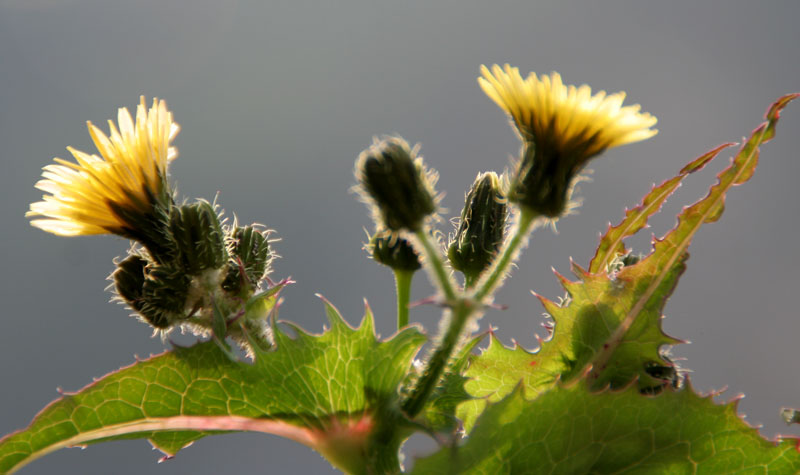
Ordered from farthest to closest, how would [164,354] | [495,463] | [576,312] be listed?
[576,312] < [164,354] < [495,463]

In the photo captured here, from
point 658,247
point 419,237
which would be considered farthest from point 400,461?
point 658,247

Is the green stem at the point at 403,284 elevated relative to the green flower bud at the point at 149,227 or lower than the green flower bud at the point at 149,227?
lower

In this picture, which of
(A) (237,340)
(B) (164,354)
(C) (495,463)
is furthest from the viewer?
(A) (237,340)

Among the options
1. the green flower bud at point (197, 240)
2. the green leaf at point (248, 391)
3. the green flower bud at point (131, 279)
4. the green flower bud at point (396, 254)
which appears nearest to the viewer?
the green leaf at point (248, 391)

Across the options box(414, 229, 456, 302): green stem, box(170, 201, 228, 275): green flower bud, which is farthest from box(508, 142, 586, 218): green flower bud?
box(170, 201, 228, 275): green flower bud

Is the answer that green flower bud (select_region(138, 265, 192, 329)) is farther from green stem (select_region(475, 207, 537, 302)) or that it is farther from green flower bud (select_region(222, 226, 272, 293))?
green stem (select_region(475, 207, 537, 302))

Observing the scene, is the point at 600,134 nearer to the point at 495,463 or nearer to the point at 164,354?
the point at 495,463

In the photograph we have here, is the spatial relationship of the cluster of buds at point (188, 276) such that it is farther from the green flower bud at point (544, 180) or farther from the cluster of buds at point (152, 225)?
the green flower bud at point (544, 180)

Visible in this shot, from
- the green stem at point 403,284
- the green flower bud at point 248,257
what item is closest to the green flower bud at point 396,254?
the green stem at point 403,284
